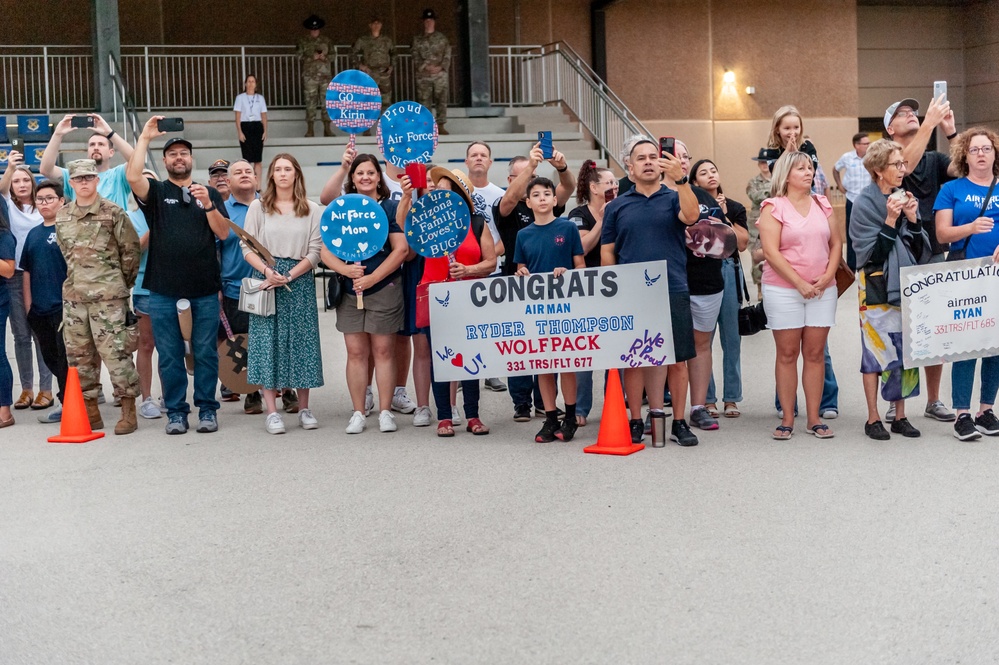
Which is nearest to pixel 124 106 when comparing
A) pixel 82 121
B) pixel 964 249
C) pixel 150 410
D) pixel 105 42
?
pixel 105 42

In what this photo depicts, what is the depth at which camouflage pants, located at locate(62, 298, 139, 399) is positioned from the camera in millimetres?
8258

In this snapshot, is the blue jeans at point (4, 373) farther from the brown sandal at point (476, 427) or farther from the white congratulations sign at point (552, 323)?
the brown sandal at point (476, 427)

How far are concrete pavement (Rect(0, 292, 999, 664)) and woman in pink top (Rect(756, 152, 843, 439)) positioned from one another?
0.41 meters

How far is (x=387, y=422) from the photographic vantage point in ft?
26.6

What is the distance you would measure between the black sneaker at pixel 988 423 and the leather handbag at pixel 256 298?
4752 mm

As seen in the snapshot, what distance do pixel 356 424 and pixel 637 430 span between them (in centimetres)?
196

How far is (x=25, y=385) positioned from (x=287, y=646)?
6.35 metres

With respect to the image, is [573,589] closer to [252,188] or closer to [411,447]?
[411,447]

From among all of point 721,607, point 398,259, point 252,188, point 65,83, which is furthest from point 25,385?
point 65,83

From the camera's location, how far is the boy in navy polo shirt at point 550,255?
302 inches

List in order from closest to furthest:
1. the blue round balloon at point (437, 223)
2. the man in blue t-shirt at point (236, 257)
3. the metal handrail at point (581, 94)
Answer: the blue round balloon at point (437, 223)
the man in blue t-shirt at point (236, 257)
the metal handrail at point (581, 94)

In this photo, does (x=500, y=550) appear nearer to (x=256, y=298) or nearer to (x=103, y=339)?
(x=256, y=298)

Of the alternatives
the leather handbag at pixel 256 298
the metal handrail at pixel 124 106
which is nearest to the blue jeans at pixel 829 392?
the leather handbag at pixel 256 298

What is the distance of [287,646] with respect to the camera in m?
4.12
